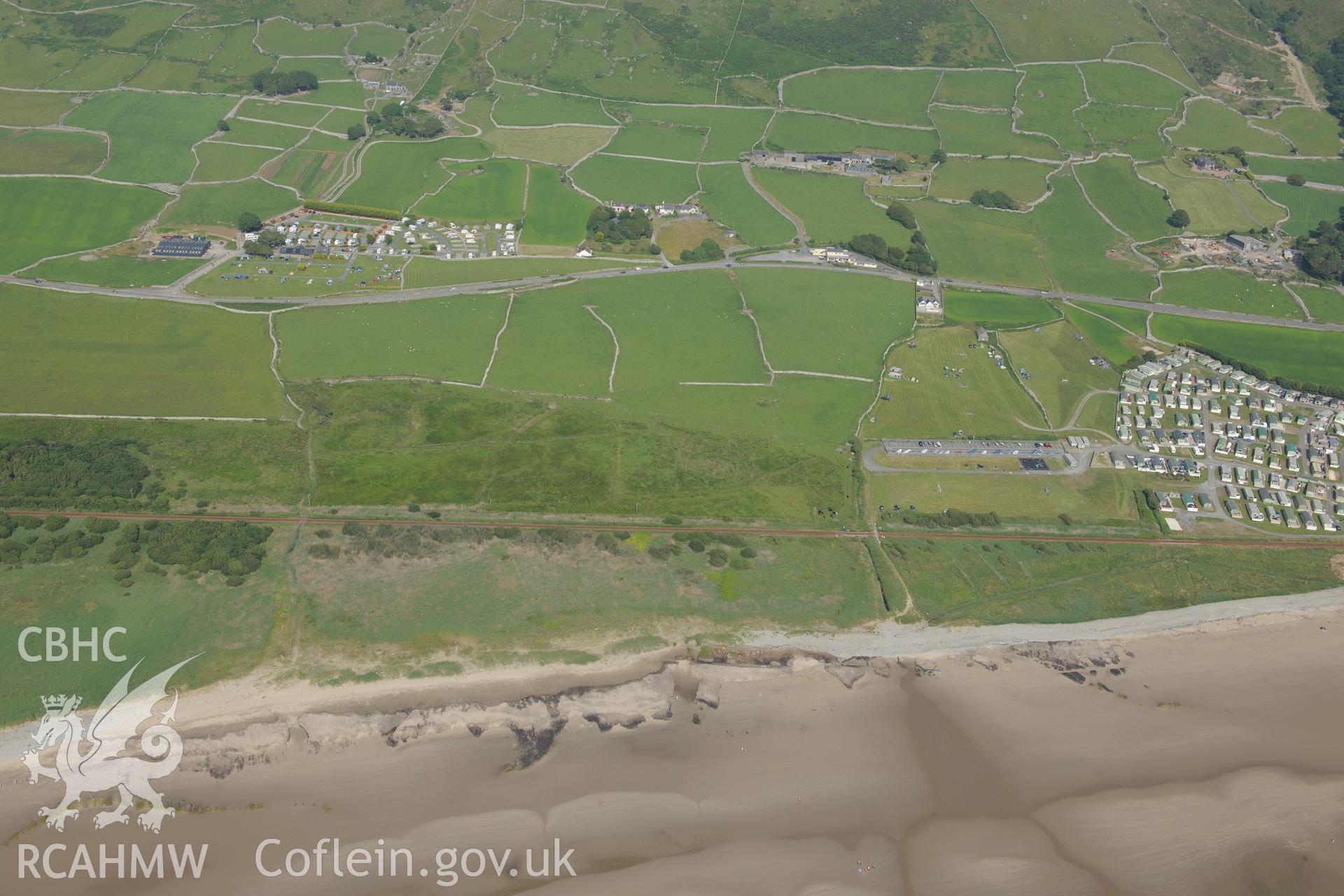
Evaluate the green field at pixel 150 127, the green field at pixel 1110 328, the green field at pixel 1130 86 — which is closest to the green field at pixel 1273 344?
the green field at pixel 1110 328

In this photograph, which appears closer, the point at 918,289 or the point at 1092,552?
the point at 1092,552

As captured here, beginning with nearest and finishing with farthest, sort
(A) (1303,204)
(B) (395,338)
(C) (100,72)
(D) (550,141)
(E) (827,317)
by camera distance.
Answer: (B) (395,338) → (E) (827,317) → (A) (1303,204) → (D) (550,141) → (C) (100,72)

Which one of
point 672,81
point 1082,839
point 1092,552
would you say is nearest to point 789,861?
point 1082,839

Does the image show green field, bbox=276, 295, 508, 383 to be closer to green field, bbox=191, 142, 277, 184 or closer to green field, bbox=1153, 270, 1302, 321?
green field, bbox=191, 142, 277, 184

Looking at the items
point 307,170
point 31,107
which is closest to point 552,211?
point 307,170

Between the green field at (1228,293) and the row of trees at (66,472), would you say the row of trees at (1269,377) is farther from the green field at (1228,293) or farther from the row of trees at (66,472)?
the row of trees at (66,472)

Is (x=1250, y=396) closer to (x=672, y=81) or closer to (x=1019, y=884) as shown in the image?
(x=1019, y=884)

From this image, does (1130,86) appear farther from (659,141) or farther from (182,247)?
(182,247)
